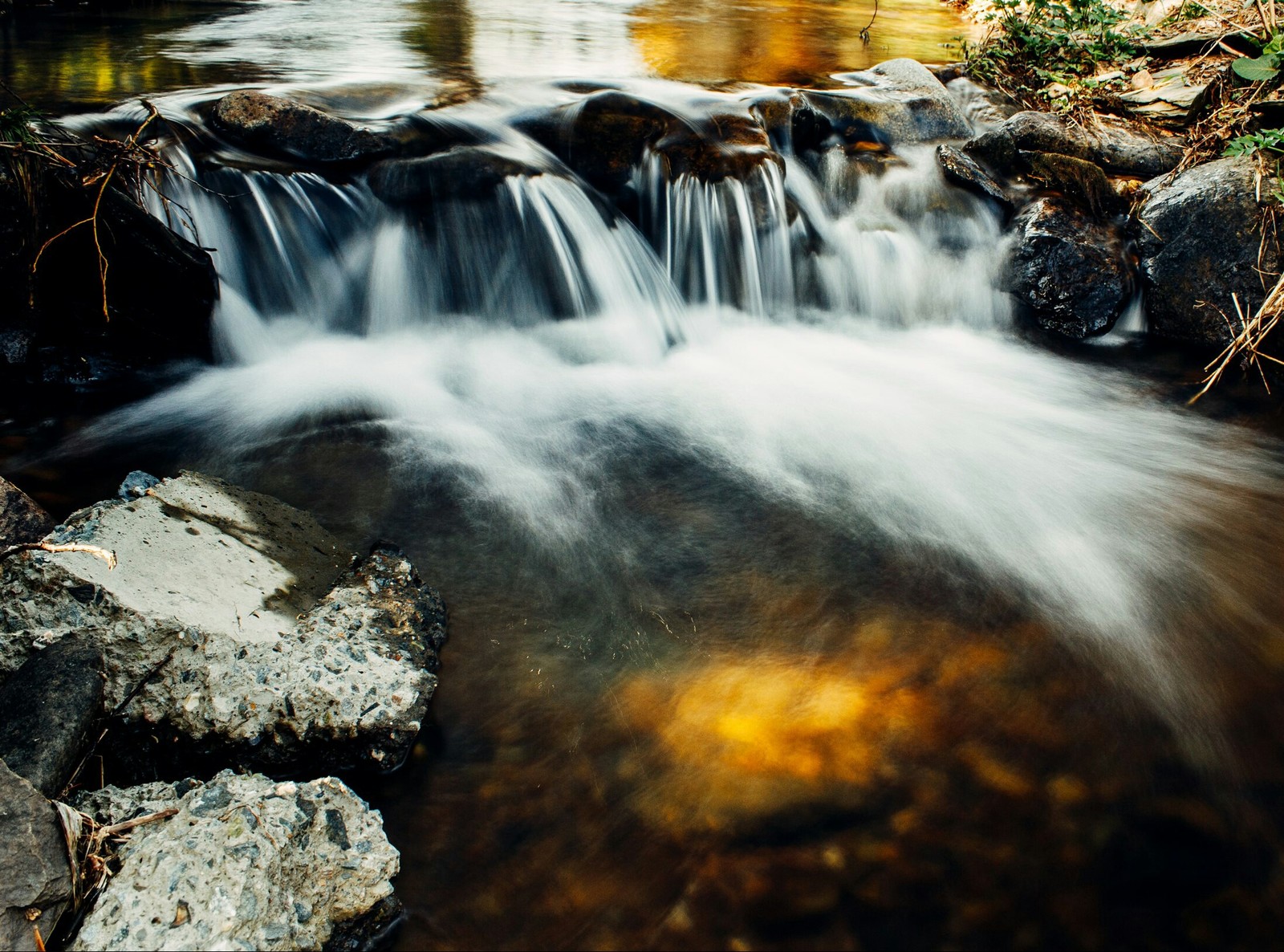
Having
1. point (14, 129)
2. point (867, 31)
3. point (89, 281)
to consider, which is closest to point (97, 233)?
point (89, 281)

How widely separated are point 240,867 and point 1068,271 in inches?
229

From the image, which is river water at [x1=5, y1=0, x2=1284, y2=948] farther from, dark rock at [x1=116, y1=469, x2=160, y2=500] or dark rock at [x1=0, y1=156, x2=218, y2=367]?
dark rock at [x1=116, y1=469, x2=160, y2=500]

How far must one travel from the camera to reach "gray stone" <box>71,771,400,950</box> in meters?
1.66

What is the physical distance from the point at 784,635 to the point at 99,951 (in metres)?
2.13

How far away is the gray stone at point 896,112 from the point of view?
683 centimetres

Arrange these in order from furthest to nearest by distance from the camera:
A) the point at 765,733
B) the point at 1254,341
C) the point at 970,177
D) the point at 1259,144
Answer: the point at 970,177 → the point at 1259,144 → the point at 1254,341 → the point at 765,733

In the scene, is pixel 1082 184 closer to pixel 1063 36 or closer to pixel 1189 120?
pixel 1189 120

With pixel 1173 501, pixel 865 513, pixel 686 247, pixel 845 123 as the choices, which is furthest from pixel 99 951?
pixel 845 123

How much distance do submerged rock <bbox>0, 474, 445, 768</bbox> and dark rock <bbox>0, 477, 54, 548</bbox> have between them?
24 centimetres

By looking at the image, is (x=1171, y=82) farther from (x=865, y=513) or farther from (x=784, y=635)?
(x=784, y=635)

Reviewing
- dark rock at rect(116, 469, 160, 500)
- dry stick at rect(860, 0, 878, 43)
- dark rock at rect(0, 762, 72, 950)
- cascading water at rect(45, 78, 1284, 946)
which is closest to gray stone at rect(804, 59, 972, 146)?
cascading water at rect(45, 78, 1284, 946)

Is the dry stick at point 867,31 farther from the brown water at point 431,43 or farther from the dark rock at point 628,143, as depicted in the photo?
the dark rock at point 628,143

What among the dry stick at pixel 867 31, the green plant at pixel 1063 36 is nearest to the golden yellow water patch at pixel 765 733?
the green plant at pixel 1063 36

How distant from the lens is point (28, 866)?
1591 mm
